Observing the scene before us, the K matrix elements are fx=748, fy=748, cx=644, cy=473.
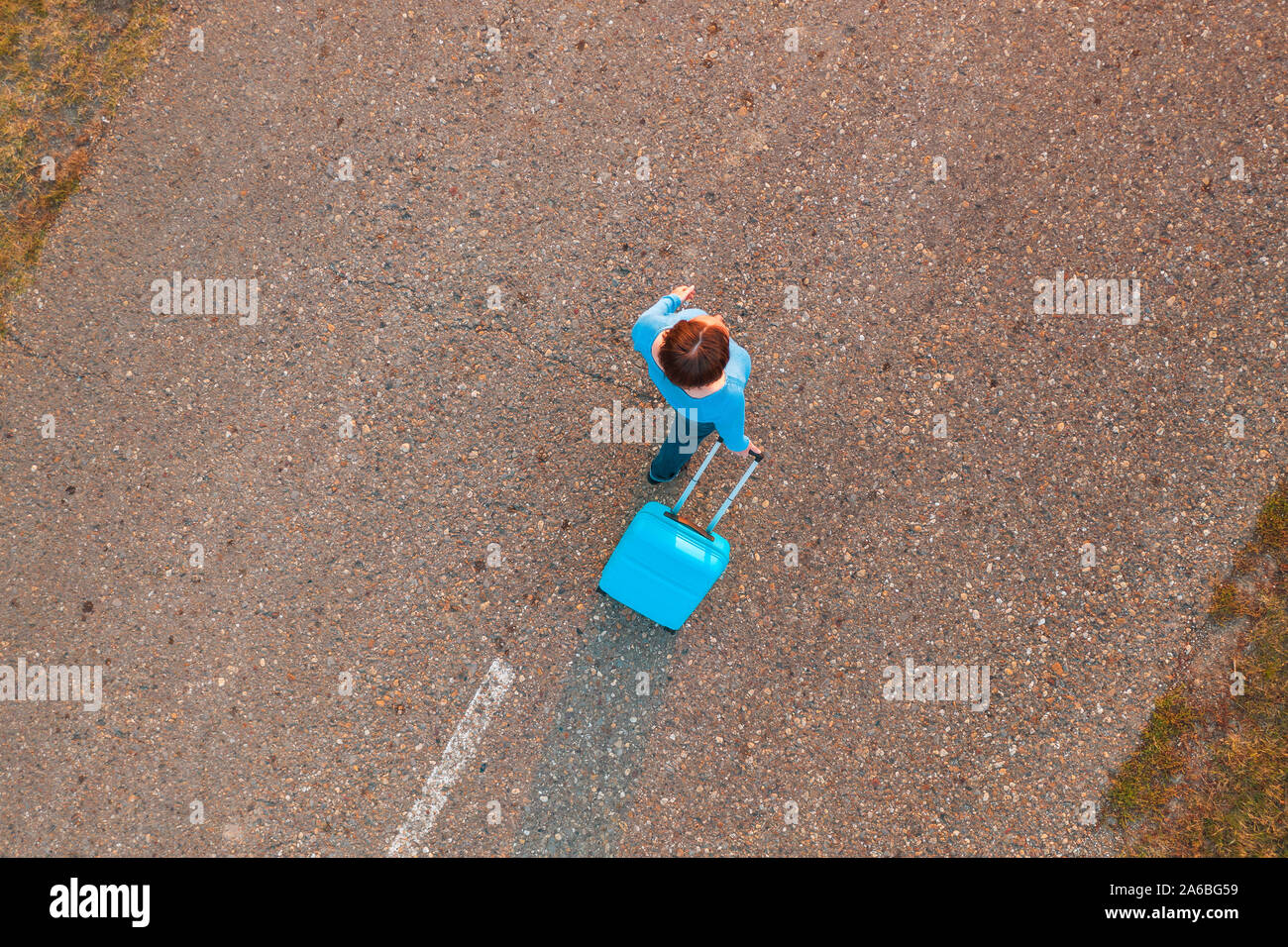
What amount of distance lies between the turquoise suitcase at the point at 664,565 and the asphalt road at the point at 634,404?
39cm

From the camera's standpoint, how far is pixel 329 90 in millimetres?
5469

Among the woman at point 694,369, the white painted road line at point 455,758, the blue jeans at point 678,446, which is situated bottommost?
the white painted road line at point 455,758

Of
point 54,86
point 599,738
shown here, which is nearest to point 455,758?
point 599,738

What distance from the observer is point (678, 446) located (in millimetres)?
4820

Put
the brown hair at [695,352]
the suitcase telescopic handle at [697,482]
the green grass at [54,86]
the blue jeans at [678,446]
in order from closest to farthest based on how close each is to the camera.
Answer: the brown hair at [695,352] < the blue jeans at [678,446] < the suitcase telescopic handle at [697,482] < the green grass at [54,86]

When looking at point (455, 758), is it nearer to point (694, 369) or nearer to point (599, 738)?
point (599, 738)

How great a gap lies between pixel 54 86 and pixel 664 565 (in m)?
5.66

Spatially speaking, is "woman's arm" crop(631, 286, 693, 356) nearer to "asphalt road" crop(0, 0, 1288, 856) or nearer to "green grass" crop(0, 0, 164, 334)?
"asphalt road" crop(0, 0, 1288, 856)

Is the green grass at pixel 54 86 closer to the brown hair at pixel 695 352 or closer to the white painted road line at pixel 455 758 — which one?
the white painted road line at pixel 455 758

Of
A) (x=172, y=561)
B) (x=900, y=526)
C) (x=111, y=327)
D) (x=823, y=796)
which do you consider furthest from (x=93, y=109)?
(x=823, y=796)

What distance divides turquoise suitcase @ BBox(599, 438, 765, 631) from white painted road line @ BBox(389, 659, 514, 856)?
1.09 meters

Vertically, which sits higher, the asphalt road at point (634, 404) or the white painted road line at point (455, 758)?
the asphalt road at point (634, 404)

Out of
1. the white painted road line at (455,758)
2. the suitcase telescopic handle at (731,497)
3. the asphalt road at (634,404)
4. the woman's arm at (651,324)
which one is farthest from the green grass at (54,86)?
the suitcase telescopic handle at (731,497)

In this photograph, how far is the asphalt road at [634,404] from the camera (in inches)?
209
